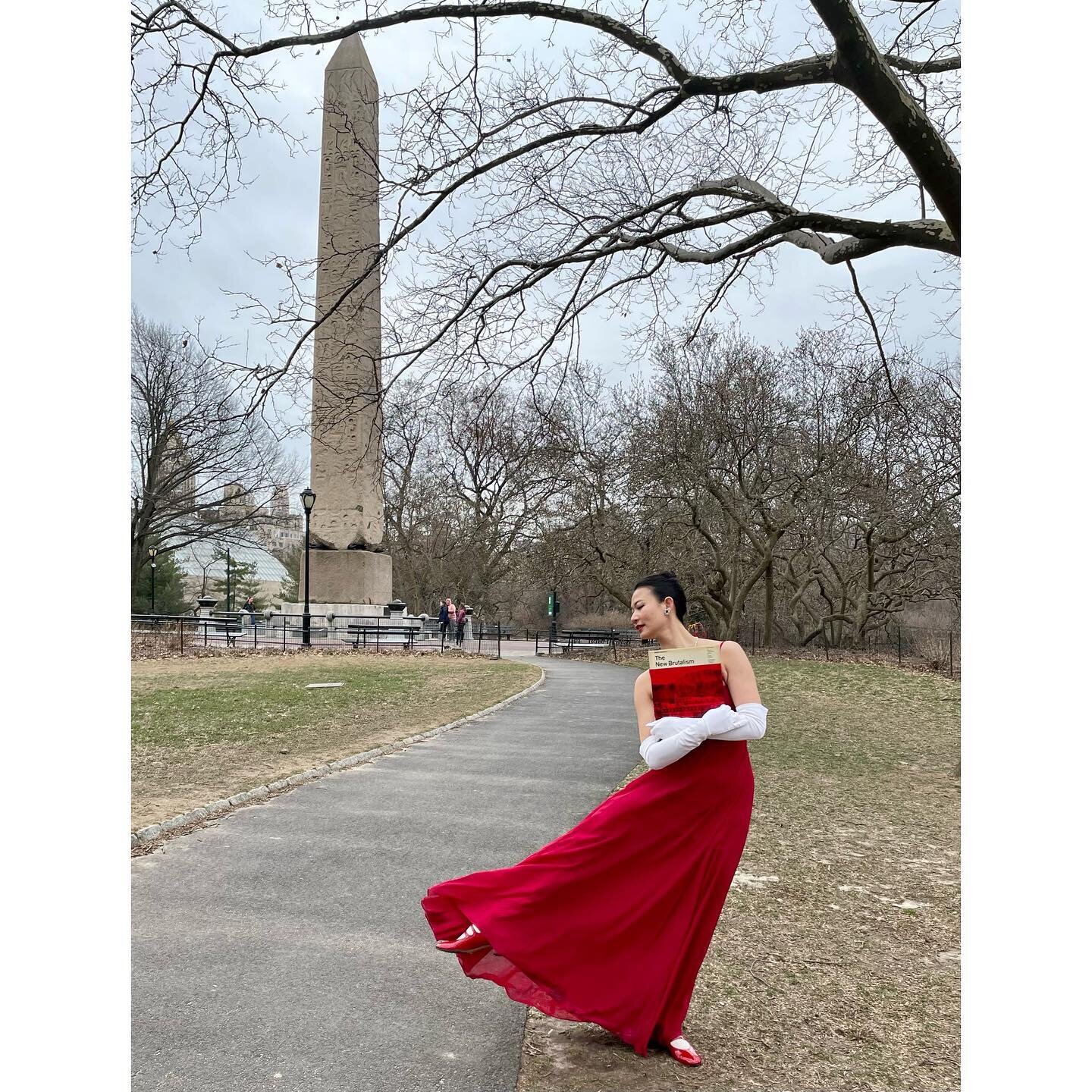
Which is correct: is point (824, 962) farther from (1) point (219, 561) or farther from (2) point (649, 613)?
(1) point (219, 561)

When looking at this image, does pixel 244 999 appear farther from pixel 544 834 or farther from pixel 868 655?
pixel 868 655

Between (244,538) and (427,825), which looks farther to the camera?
(244,538)

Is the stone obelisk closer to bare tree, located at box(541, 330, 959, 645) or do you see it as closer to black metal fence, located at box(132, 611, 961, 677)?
black metal fence, located at box(132, 611, 961, 677)

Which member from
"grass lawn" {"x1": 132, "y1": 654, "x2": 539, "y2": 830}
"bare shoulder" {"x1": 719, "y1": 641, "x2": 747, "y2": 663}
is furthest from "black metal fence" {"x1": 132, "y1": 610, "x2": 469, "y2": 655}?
"bare shoulder" {"x1": 719, "y1": 641, "x2": 747, "y2": 663}

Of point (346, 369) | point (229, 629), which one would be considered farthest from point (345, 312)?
point (229, 629)

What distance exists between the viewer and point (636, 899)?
11.8 ft

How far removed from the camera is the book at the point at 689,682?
3.66 metres

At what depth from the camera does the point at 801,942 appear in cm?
511

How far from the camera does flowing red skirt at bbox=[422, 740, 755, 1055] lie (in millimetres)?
3576

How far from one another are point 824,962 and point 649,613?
2.36 metres

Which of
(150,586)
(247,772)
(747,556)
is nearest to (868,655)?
(747,556)

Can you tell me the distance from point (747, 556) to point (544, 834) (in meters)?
25.9

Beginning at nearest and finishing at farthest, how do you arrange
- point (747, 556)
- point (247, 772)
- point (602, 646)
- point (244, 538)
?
point (247, 772) < point (747, 556) < point (602, 646) < point (244, 538)

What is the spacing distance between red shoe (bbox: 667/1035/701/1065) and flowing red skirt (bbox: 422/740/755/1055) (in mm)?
35
